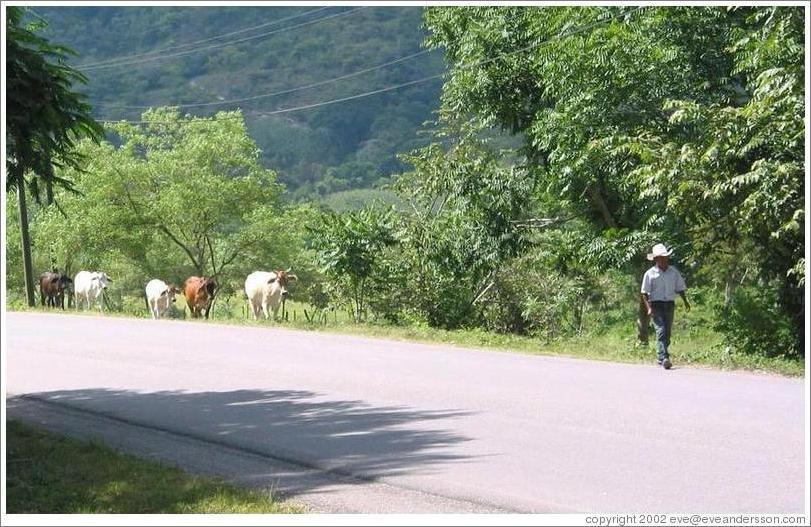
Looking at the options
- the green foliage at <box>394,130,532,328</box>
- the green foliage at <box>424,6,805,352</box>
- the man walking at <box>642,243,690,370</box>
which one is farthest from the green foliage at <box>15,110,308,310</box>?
the man walking at <box>642,243,690,370</box>

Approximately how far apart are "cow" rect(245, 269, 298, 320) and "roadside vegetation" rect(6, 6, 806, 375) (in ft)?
3.62

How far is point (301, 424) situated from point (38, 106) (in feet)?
13.4

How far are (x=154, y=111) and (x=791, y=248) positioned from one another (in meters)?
41.4

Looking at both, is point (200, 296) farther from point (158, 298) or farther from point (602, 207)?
point (602, 207)

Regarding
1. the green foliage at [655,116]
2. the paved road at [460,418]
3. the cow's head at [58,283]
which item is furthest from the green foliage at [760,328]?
the cow's head at [58,283]

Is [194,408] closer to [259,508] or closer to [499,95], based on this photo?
[259,508]

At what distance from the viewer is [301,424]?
11.4 metres

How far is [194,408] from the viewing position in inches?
499

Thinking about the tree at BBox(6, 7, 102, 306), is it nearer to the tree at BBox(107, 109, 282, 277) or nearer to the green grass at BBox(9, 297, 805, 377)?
the green grass at BBox(9, 297, 805, 377)

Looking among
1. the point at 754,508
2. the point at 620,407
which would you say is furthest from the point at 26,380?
the point at 754,508

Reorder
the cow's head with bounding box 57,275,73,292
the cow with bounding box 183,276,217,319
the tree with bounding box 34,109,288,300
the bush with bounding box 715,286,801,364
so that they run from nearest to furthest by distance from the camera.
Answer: the bush with bounding box 715,286,801,364
the cow with bounding box 183,276,217,319
the cow's head with bounding box 57,275,73,292
the tree with bounding box 34,109,288,300

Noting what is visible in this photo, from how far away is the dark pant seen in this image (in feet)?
50.9

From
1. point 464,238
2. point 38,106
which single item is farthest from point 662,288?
point 464,238

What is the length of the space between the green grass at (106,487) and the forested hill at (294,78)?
311 feet
